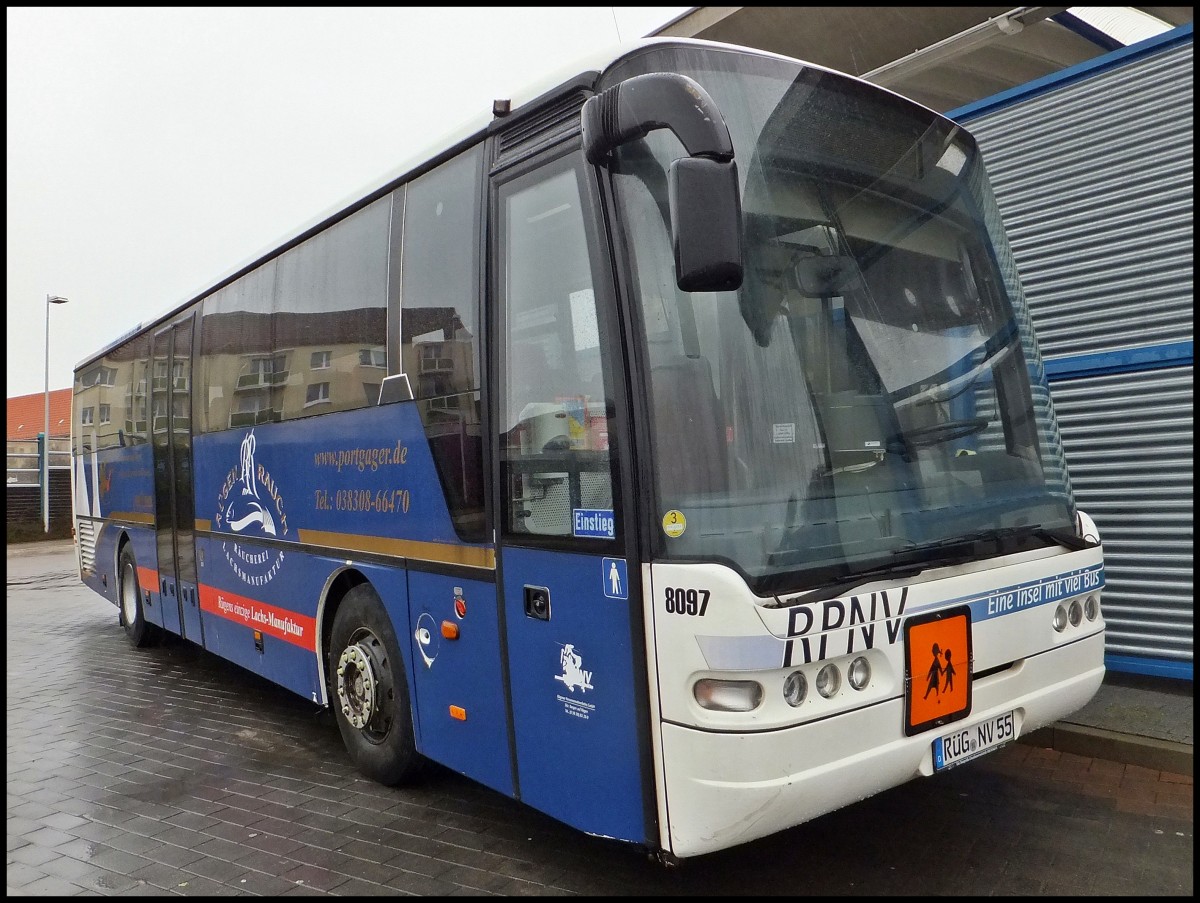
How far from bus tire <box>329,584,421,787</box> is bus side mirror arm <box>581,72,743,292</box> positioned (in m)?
2.81

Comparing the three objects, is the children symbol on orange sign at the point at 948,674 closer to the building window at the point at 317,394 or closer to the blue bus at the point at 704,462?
the blue bus at the point at 704,462

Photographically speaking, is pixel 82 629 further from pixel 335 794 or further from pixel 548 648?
pixel 548 648

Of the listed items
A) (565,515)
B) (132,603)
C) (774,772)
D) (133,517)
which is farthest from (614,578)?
(132,603)

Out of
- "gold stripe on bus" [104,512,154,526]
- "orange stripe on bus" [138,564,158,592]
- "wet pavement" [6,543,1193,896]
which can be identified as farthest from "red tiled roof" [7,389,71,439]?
"wet pavement" [6,543,1193,896]

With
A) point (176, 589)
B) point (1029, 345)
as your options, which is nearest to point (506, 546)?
point (1029, 345)

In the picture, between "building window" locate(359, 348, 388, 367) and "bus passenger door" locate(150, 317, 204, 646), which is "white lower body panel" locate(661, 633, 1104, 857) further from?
"bus passenger door" locate(150, 317, 204, 646)

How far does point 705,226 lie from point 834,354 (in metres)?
0.86

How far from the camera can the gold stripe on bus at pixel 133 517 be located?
931 cm

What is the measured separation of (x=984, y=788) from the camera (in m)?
4.91

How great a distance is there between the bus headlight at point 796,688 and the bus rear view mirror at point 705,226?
132 cm

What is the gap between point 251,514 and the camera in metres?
6.81

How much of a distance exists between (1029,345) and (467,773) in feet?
10.7

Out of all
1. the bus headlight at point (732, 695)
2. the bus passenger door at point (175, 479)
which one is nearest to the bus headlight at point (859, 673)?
the bus headlight at point (732, 695)

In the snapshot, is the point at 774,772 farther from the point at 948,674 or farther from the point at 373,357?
the point at 373,357
